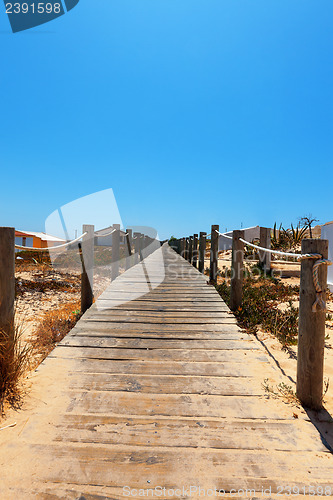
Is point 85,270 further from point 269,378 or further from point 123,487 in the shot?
point 123,487

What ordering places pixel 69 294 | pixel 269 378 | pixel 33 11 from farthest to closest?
1. pixel 69 294
2. pixel 33 11
3. pixel 269 378

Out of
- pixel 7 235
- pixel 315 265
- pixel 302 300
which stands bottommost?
pixel 302 300

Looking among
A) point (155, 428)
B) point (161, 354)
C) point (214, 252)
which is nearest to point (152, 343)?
point (161, 354)

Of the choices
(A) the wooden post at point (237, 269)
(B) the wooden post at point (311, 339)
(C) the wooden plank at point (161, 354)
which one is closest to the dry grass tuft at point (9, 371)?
(C) the wooden plank at point (161, 354)

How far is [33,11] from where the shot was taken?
5.60 meters

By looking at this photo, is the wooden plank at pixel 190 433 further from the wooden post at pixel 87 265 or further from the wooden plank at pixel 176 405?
the wooden post at pixel 87 265

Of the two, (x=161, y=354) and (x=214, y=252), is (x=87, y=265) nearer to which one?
(x=161, y=354)

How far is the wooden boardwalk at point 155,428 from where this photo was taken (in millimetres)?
1358

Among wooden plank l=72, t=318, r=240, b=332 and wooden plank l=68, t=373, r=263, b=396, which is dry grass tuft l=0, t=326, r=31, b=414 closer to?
wooden plank l=68, t=373, r=263, b=396

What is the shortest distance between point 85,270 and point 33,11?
5.50 meters

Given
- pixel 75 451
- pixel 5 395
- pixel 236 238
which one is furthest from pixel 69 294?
pixel 75 451

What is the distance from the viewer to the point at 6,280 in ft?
6.84

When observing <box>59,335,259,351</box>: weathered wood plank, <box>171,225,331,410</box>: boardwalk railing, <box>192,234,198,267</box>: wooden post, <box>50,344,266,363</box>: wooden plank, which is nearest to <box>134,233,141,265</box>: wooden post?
<box>192,234,198,267</box>: wooden post

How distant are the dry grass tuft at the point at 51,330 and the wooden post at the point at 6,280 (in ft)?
6.23
